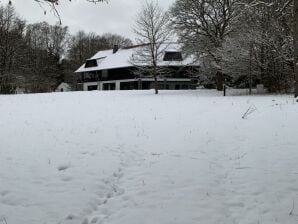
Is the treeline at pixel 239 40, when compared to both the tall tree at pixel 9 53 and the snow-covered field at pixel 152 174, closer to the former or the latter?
the snow-covered field at pixel 152 174

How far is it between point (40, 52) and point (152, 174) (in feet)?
227

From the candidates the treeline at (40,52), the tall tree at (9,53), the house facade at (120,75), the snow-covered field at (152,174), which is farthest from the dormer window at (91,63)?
the snow-covered field at (152,174)

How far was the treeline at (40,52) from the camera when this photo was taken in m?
52.0

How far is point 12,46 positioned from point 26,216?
170 ft

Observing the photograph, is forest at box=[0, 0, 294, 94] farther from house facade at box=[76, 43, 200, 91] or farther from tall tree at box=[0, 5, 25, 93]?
house facade at box=[76, 43, 200, 91]

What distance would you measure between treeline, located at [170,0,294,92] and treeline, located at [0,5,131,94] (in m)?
22.0

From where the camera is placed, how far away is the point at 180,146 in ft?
33.0

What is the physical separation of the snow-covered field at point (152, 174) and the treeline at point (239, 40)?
11524mm

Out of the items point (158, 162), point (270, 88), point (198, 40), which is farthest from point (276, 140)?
point (198, 40)

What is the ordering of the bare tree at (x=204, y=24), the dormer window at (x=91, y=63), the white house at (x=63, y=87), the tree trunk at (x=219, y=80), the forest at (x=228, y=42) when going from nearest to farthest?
1. the forest at (x=228, y=42)
2. the bare tree at (x=204, y=24)
3. the tree trunk at (x=219, y=80)
4. the dormer window at (x=91, y=63)
5. the white house at (x=63, y=87)

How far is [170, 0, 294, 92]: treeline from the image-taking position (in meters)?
27.2

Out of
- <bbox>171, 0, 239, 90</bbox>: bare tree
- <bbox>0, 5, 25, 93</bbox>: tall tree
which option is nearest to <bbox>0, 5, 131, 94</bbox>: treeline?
<bbox>0, 5, 25, 93</bbox>: tall tree

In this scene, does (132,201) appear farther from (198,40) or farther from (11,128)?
(198,40)

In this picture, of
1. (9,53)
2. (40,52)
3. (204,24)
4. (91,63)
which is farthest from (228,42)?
(40,52)
